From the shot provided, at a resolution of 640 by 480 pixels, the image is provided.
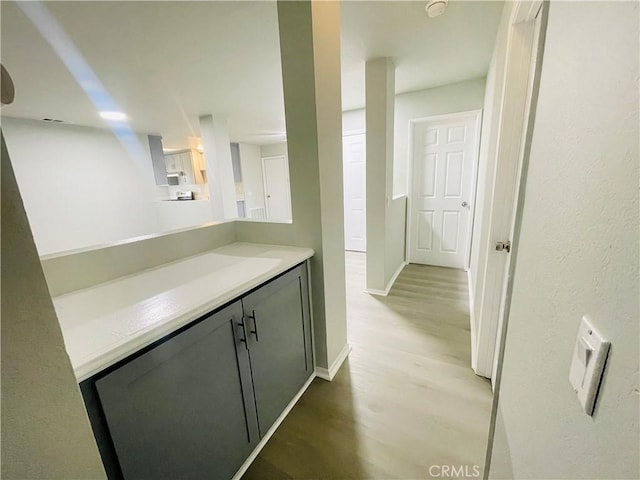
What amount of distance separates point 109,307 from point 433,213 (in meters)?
3.58

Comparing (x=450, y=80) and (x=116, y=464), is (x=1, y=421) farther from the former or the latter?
(x=450, y=80)

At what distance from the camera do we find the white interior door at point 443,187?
3.26m

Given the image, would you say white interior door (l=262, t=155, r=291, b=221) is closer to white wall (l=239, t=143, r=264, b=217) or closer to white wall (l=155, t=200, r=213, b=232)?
white wall (l=239, t=143, r=264, b=217)

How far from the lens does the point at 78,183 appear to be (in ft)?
13.4

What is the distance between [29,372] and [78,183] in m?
5.07

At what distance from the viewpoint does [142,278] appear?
49.3 inches

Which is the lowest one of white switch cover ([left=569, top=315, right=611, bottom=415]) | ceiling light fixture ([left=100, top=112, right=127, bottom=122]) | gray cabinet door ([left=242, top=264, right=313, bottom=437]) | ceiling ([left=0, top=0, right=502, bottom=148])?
gray cabinet door ([left=242, top=264, right=313, bottom=437])

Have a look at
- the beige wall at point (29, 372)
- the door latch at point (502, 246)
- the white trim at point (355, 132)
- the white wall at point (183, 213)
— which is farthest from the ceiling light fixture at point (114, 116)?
the door latch at point (502, 246)

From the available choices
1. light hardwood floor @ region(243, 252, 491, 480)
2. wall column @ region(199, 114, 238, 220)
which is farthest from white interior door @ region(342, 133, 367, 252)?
light hardwood floor @ region(243, 252, 491, 480)

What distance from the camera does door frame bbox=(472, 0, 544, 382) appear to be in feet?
4.20

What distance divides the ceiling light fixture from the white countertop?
347cm

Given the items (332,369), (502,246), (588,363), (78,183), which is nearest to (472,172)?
(502,246)

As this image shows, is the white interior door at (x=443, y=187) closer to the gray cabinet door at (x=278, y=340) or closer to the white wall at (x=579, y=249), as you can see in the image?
the gray cabinet door at (x=278, y=340)

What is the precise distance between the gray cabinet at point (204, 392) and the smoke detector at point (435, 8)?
1823 mm
